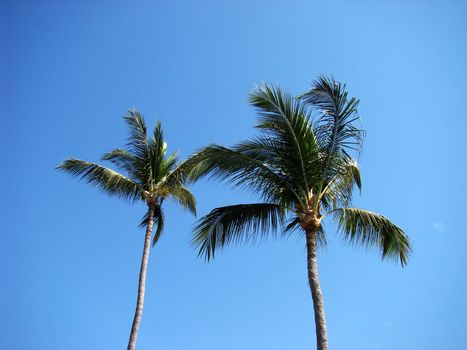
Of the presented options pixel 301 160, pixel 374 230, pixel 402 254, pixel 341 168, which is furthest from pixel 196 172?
pixel 402 254

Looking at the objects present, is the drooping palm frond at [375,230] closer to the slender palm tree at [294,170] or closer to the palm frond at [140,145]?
the slender palm tree at [294,170]

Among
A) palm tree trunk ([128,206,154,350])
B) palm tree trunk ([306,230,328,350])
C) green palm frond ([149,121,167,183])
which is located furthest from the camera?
green palm frond ([149,121,167,183])

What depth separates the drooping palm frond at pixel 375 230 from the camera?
33.3ft

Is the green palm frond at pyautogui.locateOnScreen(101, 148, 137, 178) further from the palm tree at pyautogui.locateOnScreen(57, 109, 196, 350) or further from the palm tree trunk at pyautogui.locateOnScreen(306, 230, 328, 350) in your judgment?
the palm tree trunk at pyautogui.locateOnScreen(306, 230, 328, 350)

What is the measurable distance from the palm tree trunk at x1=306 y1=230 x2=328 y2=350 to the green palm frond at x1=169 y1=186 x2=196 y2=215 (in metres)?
7.88

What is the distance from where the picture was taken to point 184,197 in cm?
1645

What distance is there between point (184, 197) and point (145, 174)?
193 cm

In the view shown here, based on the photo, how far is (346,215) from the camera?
10156mm

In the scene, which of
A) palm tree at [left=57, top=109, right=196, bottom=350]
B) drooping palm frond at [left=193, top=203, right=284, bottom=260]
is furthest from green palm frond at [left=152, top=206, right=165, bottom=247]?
drooping palm frond at [left=193, top=203, right=284, bottom=260]

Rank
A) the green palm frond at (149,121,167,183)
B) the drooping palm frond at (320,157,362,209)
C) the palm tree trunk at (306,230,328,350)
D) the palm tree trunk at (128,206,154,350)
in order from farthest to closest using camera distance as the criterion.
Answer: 1. the green palm frond at (149,121,167,183)
2. the palm tree trunk at (128,206,154,350)
3. the drooping palm frond at (320,157,362,209)
4. the palm tree trunk at (306,230,328,350)

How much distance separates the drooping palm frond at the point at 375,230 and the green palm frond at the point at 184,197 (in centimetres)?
769

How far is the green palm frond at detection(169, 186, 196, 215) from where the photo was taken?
16.1 metres

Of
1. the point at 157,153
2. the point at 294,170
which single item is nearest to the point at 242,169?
the point at 294,170

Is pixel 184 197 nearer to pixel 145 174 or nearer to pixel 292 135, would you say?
pixel 145 174
